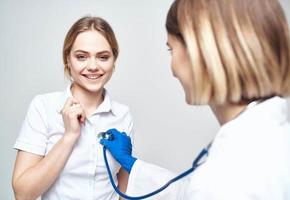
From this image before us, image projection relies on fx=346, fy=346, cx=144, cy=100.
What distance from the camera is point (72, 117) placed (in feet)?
3.57

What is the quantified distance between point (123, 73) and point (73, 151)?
2.06 feet

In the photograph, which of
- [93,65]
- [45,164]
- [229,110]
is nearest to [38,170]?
[45,164]

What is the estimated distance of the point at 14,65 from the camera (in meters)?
1.63

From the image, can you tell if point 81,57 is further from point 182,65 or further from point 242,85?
point 242,85

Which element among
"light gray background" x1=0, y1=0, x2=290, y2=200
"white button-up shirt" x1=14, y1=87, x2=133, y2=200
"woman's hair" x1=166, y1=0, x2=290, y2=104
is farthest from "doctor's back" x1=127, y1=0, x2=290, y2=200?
"light gray background" x1=0, y1=0, x2=290, y2=200

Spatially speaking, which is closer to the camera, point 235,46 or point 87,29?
point 235,46

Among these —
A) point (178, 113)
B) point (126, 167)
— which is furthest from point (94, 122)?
point (178, 113)

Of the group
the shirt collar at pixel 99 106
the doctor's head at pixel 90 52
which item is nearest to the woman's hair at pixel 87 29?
the doctor's head at pixel 90 52

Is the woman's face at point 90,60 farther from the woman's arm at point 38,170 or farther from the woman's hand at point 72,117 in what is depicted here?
the woman's arm at point 38,170

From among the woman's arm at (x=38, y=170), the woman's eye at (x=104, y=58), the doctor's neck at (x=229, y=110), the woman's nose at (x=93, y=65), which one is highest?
the woman's eye at (x=104, y=58)

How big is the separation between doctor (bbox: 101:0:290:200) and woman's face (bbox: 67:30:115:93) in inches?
18.5

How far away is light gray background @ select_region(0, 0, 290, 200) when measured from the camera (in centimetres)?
163

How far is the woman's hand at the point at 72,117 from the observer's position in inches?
42.7

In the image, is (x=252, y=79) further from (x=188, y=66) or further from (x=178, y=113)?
(x=178, y=113)
